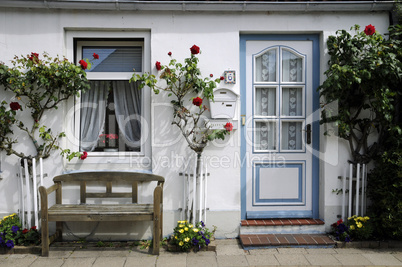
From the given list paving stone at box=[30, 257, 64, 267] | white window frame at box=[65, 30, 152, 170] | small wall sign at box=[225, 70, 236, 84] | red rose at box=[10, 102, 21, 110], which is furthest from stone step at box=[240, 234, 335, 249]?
red rose at box=[10, 102, 21, 110]

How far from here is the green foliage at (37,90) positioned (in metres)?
4.00

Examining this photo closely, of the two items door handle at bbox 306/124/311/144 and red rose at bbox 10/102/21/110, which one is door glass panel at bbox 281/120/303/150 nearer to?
door handle at bbox 306/124/311/144

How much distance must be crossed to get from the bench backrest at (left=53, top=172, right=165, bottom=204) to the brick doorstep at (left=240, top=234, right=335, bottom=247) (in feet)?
4.62

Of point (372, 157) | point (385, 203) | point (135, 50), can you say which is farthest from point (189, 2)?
point (385, 203)

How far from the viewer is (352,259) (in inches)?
144

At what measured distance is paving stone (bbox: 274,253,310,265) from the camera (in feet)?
11.7

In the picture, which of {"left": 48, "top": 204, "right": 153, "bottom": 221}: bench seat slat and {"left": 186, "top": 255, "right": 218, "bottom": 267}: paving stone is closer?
{"left": 186, "top": 255, "right": 218, "bottom": 267}: paving stone

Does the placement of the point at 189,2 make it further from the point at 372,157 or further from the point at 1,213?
the point at 1,213

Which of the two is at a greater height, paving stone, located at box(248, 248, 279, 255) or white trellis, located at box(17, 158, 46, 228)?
white trellis, located at box(17, 158, 46, 228)

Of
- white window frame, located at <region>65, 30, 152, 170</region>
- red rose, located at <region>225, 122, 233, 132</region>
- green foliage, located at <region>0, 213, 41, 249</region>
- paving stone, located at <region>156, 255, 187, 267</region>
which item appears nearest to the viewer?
paving stone, located at <region>156, 255, 187, 267</region>

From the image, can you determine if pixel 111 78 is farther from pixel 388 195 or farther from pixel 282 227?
pixel 388 195

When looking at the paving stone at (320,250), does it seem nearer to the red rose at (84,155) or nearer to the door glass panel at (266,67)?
the door glass panel at (266,67)

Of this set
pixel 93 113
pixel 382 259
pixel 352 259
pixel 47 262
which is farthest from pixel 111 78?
pixel 382 259

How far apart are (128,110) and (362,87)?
3.26m
